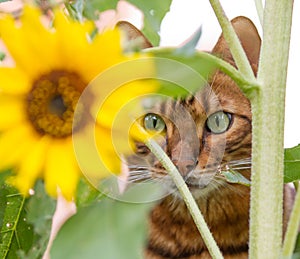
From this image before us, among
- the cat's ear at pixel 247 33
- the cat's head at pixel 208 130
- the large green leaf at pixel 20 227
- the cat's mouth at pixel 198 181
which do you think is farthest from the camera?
the cat's mouth at pixel 198 181

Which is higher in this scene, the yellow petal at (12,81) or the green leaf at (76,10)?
the green leaf at (76,10)

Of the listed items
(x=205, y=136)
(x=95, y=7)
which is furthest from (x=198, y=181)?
(x=95, y=7)

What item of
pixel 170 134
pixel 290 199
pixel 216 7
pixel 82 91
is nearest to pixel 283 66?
pixel 216 7

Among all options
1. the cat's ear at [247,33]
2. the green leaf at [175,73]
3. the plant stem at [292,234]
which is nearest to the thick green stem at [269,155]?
the plant stem at [292,234]

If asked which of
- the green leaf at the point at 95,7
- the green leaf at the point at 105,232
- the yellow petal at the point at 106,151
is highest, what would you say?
the green leaf at the point at 95,7

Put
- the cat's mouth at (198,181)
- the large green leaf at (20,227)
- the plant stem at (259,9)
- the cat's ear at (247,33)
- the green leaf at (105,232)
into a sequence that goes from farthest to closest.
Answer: the cat's mouth at (198,181) < the cat's ear at (247,33) < the plant stem at (259,9) < the large green leaf at (20,227) < the green leaf at (105,232)

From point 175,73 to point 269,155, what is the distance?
0.41 feet

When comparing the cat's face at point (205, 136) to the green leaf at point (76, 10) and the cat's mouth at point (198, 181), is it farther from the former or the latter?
the green leaf at point (76, 10)

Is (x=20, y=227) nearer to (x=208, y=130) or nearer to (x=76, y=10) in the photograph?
(x=76, y=10)

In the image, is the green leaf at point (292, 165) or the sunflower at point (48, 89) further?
the green leaf at point (292, 165)

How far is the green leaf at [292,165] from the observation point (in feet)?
1.57

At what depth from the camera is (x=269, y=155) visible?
363 mm

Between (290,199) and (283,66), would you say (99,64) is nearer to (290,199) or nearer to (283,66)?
(283,66)

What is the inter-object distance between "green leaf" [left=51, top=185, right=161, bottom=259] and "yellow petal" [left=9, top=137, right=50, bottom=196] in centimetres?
3
